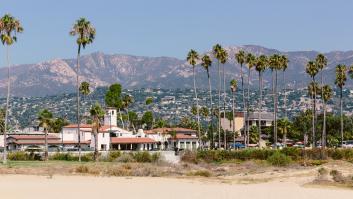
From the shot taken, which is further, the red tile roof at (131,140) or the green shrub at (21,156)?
the red tile roof at (131,140)

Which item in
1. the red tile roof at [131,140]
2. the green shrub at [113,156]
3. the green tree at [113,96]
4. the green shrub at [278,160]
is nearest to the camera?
the green shrub at [278,160]

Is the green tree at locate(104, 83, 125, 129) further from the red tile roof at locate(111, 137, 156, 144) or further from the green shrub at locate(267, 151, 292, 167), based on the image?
the green shrub at locate(267, 151, 292, 167)

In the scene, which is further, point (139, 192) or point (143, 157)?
point (143, 157)

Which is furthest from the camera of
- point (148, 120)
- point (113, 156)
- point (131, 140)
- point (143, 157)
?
point (148, 120)

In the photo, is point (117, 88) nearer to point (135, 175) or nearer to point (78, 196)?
point (135, 175)

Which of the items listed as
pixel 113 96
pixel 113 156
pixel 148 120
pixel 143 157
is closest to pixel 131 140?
pixel 113 96

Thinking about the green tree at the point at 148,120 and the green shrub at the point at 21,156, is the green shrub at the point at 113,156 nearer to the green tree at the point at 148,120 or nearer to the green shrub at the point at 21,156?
the green shrub at the point at 21,156

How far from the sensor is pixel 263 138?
163m

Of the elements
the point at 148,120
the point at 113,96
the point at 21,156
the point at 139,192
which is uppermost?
the point at 113,96

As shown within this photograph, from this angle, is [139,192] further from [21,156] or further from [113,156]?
[21,156]

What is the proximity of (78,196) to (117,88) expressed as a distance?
116 m

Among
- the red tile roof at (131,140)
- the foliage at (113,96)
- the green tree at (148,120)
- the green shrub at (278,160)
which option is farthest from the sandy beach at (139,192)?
the green tree at (148,120)

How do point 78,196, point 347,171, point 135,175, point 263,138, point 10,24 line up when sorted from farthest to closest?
point 263,138 → point 10,24 → point 347,171 → point 135,175 → point 78,196

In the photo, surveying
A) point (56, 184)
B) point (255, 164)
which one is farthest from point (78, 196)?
point (255, 164)
